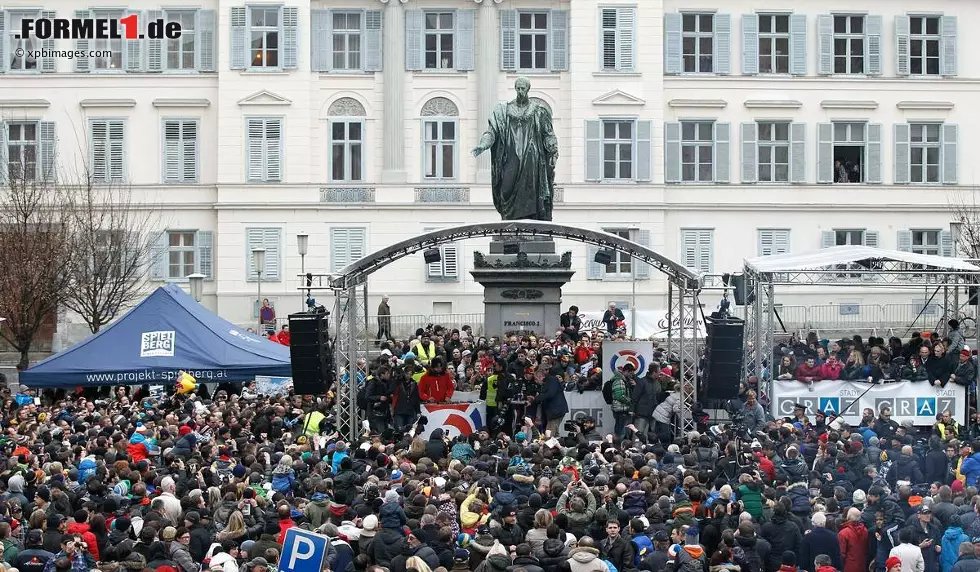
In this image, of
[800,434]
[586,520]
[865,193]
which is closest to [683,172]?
[865,193]

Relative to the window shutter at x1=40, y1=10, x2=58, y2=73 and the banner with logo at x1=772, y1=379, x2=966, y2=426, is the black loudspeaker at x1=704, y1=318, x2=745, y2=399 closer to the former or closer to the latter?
the banner with logo at x1=772, y1=379, x2=966, y2=426

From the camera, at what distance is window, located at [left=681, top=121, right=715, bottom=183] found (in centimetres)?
5200

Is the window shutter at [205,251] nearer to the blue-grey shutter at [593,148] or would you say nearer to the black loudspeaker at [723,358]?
the blue-grey shutter at [593,148]

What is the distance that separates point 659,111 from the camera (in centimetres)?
5141

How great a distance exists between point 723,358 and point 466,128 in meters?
25.1

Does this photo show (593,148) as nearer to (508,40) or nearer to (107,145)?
(508,40)

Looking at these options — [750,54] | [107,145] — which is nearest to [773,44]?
[750,54]

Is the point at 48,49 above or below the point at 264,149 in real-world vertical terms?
above

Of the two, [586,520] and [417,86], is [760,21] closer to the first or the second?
[417,86]

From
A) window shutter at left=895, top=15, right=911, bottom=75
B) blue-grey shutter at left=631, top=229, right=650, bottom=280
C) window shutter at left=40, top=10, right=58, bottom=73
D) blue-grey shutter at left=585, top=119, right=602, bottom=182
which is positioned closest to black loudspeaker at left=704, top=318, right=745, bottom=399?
blue-grey shutter at left=631, top=229, right=650, bottom=280

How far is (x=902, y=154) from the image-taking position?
52219 millimetres

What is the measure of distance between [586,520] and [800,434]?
758 cm

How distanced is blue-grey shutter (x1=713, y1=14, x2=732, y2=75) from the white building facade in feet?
0.21

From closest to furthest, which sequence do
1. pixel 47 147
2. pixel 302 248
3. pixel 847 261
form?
1. pixel 847 261
2. pixel 302 248
3. pixel 47 147
